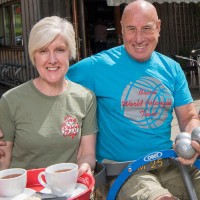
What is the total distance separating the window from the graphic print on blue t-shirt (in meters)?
8.90

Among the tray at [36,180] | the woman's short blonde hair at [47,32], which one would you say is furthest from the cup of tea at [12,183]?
the woman's short blonde hair at [47,32]

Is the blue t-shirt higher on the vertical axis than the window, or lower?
lower

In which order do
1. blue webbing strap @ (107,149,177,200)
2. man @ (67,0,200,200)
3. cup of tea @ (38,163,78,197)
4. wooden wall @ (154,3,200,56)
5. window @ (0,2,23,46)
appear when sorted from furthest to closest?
wooden wall @ (154,3,200,56) < window @ (0,2,23,46) < man @ (67,0,200,200) < blue webbing strap @ (107,149,177,200) < cup of tea @ (38,163,78,197)

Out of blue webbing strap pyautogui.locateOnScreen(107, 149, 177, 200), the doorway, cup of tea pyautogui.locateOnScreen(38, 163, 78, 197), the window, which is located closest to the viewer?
cup of tea pyautogui.locateOnScreen(38, 163, 78, 197)

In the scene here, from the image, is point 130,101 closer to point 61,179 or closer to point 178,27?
point 61,179

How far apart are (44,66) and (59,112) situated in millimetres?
262

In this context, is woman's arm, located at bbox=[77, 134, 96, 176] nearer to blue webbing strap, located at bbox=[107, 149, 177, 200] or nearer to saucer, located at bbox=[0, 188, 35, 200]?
blue webbing strap, located at bbox=[107, 149, 177, 200]

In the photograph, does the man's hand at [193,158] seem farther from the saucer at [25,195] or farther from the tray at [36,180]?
the saucer at [25,195]

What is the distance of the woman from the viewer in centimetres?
213

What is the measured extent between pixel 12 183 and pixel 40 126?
59cm

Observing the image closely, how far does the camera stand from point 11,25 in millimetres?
11391

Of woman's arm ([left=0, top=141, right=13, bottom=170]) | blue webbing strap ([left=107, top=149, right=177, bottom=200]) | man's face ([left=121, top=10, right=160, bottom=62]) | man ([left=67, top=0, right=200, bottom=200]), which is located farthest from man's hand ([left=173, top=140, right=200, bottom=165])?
woman's arm ([left=0, top=141, right=13, bottom=170])

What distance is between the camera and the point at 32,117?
2.13 metres

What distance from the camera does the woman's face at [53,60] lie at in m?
2.17
